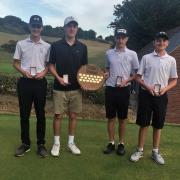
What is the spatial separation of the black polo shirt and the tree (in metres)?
30.8

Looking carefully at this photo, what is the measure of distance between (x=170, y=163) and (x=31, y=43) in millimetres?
2955

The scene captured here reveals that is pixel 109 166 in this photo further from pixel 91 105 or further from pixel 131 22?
pixel 131 22

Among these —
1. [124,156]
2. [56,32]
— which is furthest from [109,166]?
[56,32]

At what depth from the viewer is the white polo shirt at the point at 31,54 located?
6.59 meters

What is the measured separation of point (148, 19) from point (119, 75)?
30880mm

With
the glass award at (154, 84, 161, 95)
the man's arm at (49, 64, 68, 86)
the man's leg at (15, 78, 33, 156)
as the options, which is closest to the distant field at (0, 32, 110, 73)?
the man's leg at (15, 78, 33, 156)

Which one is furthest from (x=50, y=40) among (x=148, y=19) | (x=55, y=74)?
(x=55, y=74)

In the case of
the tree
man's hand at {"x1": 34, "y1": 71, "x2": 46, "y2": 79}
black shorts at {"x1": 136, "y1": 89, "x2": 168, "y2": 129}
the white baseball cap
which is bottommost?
black shorts at {"x1": 136, "y1": 89, "x2": 168, "y2": 129}

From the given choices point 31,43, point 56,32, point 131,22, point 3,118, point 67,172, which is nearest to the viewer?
point 67,172

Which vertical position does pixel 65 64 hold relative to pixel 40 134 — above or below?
above

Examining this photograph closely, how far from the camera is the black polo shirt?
262 inches

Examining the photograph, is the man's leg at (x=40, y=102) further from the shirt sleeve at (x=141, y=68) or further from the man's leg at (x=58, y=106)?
the shirt sleeve at (x=141, y=68)

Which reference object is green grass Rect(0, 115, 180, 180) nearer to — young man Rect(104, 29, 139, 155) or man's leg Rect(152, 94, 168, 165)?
man's leg Rect(152, 94, 168, 165)

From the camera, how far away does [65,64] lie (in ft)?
21.9
